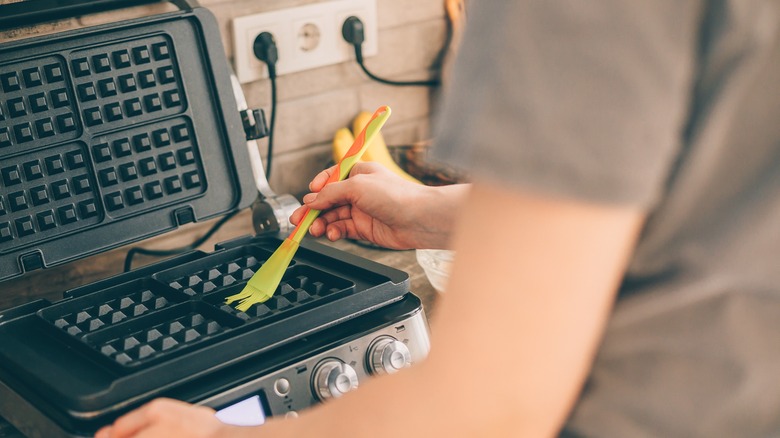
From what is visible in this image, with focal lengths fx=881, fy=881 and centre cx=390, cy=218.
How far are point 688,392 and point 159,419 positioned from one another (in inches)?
16.8

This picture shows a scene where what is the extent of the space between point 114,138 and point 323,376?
50 centimetres

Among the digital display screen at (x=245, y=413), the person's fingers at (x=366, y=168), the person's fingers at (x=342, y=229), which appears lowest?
the digital display screen at (x=245, y=413)

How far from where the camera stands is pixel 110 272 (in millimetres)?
1411

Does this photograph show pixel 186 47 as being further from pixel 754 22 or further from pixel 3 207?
pixel 754 22

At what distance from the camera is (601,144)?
0.48 m

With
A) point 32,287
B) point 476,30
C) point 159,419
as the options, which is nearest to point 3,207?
point 32,287

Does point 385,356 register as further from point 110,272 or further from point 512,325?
point 110,272

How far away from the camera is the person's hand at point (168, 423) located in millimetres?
722

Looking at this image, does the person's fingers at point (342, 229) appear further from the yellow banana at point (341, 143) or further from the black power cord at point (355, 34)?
the black power cord at point (355, 34)

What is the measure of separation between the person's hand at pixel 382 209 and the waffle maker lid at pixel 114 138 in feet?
0.52

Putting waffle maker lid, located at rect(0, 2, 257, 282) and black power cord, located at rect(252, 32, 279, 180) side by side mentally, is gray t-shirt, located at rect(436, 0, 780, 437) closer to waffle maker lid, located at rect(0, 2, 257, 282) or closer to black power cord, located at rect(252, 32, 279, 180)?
waffle maker lid, located at rect(0, 2, 257, 282)

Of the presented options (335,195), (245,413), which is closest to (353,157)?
(335,195)

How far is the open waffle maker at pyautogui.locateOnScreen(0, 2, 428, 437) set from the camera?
88 centimetres

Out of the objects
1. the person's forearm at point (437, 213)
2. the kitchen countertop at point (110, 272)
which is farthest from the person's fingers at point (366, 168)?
the kitchen countertop at point (110, 272)
